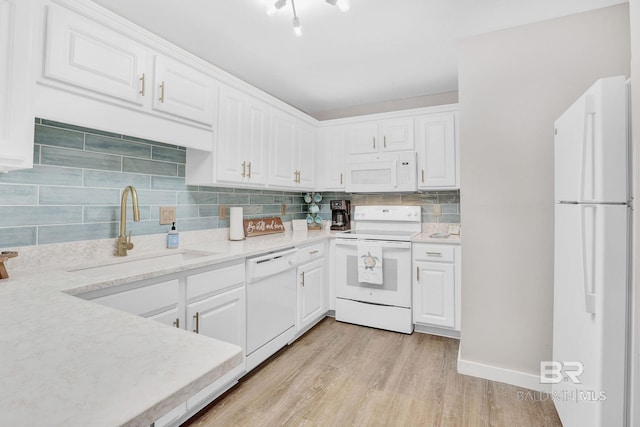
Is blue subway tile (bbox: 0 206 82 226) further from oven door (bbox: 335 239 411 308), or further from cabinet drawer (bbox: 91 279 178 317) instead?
oven door (bbox: 335 239 411 308)

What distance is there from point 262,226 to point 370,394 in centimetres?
178

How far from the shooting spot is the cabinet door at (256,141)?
8.49 ft

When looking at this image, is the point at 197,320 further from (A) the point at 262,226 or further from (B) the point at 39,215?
(A) the point at 262,226

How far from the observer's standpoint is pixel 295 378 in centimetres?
211

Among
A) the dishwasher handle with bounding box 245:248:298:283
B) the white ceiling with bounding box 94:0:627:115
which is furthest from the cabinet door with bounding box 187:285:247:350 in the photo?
the white ceiling with bounding box 94:0:627:115

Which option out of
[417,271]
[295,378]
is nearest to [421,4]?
[417,271]

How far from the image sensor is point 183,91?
2.00 meters

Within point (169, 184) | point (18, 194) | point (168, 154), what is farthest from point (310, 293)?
point (18, 194)

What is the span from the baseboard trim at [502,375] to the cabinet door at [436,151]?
1587 millimetres

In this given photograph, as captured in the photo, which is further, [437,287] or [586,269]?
[437,287]

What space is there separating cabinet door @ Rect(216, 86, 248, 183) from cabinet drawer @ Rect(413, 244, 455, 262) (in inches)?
66.0

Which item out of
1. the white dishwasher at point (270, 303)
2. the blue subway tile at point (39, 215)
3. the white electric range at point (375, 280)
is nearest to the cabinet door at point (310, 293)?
the white dishwasher at point (270, 303)

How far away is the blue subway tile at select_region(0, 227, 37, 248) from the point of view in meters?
1.47

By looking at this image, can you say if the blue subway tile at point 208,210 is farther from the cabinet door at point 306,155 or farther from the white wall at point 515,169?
the white wall at point 515,169
